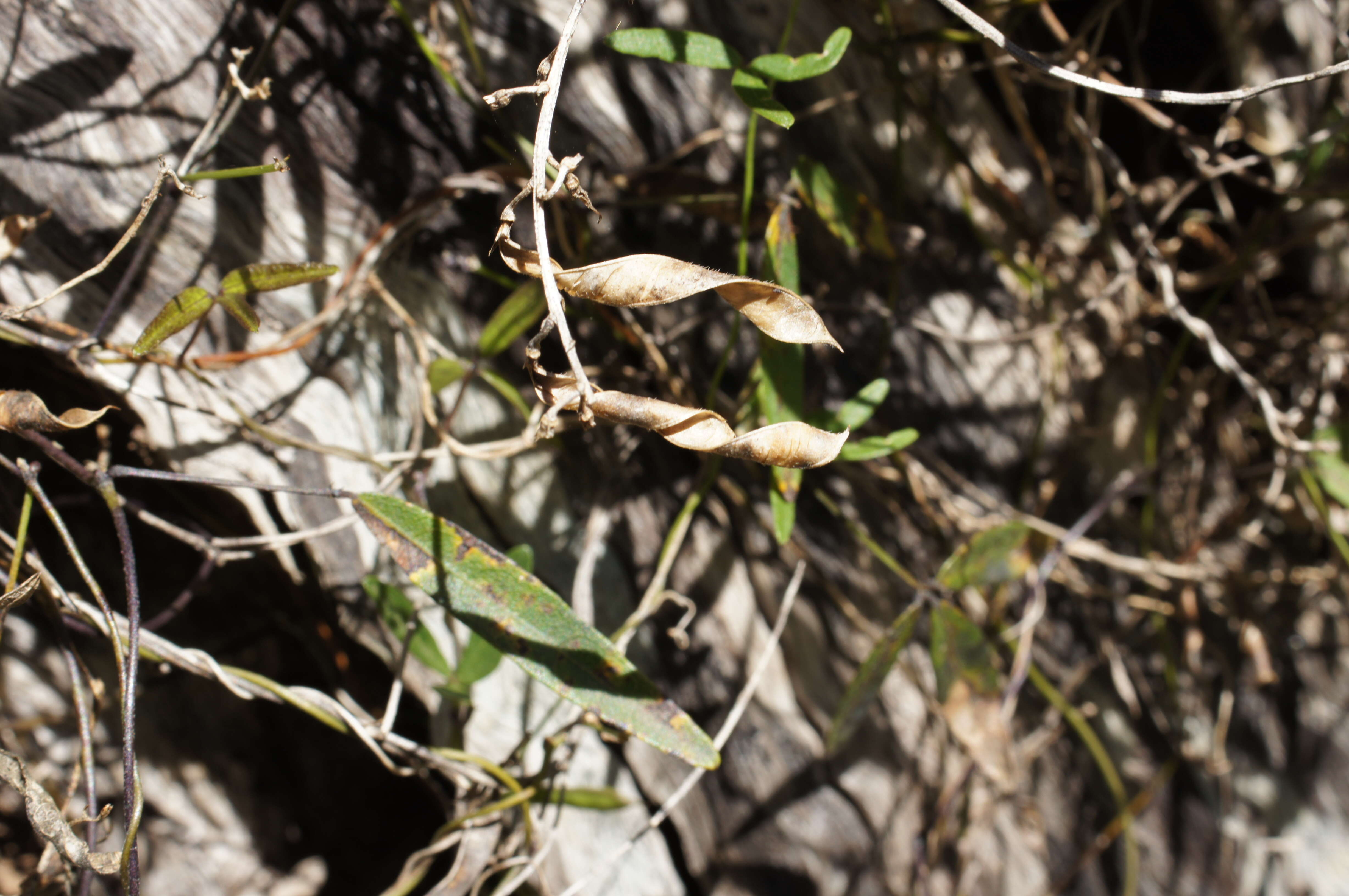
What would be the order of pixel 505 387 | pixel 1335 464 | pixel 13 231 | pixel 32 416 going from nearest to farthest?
pixel 32 416 < pixel 13 231 < pixel 505 387 < pixel 1335 464

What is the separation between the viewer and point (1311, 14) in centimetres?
102

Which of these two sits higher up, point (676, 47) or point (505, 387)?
point (676, 47)

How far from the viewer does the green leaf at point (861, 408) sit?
67cm

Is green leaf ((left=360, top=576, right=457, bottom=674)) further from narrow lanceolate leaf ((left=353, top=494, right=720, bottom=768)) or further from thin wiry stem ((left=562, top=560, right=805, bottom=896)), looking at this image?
thin wiry stem ((left=562, top=560, right=805, bottom=896))

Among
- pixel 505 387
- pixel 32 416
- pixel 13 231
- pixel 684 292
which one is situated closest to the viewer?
pixel 684 292

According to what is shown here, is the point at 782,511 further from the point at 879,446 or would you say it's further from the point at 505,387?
the point at 505,387

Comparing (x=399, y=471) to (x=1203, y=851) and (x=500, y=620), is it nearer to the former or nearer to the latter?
(x=500, y=620)

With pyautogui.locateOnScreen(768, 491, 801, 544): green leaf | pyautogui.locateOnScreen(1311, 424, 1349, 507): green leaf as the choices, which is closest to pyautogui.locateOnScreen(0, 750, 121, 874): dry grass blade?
pyautogui.locateOnScreen(768, 491, 801, 544): green leaf

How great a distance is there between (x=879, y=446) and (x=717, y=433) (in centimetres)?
32

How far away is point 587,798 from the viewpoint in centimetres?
82

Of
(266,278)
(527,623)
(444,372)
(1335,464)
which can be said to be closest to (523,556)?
(527,623)

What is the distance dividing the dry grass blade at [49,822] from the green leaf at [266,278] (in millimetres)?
344

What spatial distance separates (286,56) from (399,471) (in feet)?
1.28

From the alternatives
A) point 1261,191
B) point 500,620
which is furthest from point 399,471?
point 1261,191
